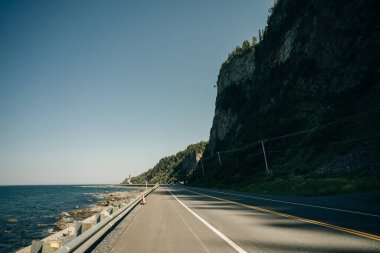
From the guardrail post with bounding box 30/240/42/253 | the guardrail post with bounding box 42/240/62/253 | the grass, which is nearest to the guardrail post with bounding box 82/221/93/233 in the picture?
the guardrail post with bounding box 42/240/62/253

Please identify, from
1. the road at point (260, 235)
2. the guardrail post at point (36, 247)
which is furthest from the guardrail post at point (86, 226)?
the guardrail post at point (36, 247)

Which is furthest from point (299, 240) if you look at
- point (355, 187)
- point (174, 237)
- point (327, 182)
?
point (327, 182)

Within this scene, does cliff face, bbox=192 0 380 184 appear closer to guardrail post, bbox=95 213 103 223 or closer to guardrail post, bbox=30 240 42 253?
guardrail post, bbox=95 213 103 223

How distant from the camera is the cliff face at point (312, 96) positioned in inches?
1202

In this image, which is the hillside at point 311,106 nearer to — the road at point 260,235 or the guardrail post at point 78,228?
the road at point 260,235

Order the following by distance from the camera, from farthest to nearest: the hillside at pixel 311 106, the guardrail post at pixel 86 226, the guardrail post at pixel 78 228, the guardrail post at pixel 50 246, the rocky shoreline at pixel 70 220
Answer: the hillside at pixel 311 106 < the rocky shoreline at pixel 70 220 < the guardrail post at pixel 86 226 < the guardrail post at pixel 78 228 < the guardrail post at pixel 50 246

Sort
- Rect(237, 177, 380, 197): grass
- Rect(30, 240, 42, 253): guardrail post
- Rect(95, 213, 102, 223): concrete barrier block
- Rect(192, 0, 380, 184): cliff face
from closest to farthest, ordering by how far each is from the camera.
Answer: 1. Rect(30, 240, 42, 253): guardrail post
2. Rect(95, 213, 102, 223): concrete barrier block
3. Rect(237, 177, 380, 197): grass
4. Rect(192, 0, 380, 184): cliff face

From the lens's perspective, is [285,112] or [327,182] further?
[285,112]

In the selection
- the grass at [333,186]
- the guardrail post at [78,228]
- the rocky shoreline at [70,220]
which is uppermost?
the guardrail post at [78,228]

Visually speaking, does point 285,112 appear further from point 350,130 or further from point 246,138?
point 350,130

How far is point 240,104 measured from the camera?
6631 cm

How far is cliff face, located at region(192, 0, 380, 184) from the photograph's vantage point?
3053 centimetres

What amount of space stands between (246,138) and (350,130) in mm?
25368

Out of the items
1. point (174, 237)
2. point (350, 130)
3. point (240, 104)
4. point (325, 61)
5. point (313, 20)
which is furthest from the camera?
point (240, 104)
